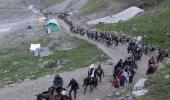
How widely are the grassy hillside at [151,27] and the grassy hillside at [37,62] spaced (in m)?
7.98

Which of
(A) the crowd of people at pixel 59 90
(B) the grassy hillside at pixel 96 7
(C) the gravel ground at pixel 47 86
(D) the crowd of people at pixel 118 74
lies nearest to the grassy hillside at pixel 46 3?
(B) the grassy hillside at pixel 96 7

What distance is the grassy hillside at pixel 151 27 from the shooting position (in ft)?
217

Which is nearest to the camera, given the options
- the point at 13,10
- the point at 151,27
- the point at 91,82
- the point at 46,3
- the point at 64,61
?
the point at 91,82

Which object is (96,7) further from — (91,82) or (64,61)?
(91,82)

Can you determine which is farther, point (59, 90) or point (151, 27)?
point (151, 27)

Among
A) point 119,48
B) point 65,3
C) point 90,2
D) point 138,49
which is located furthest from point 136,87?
point 65,3

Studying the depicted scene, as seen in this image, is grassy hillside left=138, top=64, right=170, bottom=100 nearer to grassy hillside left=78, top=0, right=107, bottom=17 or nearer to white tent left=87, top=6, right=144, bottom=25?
white tent left=87, top=6, right=144, bottom=25

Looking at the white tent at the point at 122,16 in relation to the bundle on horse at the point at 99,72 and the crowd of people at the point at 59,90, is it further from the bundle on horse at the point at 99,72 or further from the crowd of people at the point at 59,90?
the crowd of people at the point at 59,90

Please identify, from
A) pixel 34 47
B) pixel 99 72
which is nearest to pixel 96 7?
pixel 34 47

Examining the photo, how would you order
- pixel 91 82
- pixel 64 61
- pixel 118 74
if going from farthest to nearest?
pixel 64 61
pixel 118 74
pixel 91 82

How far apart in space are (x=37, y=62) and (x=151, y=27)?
820 inches

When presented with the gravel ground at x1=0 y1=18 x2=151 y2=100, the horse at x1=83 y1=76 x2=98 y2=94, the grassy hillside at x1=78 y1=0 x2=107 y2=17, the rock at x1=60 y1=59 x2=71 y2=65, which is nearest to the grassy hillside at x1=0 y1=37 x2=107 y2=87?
the rock at x1=60 y1=59 x2=71 y2=65

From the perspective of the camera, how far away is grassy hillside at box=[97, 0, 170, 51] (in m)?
66.2

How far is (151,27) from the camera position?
240 ft
